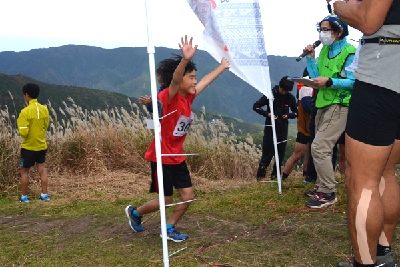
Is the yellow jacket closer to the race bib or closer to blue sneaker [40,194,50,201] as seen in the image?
blue sneaker [40,194,50,201]

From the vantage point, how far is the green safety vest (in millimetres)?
3553

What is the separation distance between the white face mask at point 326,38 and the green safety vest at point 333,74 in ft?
0.44

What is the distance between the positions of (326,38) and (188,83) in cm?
165

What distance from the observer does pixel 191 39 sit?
2488 mm

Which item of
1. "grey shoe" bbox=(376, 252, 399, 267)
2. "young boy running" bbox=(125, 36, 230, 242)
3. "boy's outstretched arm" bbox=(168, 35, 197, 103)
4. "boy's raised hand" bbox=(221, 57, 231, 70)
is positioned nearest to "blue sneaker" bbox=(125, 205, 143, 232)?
"young boy running" bbox=(125, 36, 230, 242)

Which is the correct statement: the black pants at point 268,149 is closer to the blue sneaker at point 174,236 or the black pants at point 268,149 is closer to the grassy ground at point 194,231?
the grassy ground at point 194,231

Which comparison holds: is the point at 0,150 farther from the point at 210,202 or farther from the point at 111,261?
the point at 111,261

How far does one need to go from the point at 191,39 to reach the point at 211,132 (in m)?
5.35

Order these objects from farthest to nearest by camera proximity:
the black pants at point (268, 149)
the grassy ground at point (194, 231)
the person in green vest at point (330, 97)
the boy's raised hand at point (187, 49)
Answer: the black pants at point (268, 149) < the person in green vest at point (330, 97) < the grassy ground at point (194, 231) < the boy's raised hand at point (187, 49)

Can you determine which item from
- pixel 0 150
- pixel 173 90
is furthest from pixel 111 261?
pixel 0 150

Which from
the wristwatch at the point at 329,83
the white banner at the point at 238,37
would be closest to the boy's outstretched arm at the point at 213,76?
the white banner at the point at 238,37

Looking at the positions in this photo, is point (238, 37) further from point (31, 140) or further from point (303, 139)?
point (31, 140)

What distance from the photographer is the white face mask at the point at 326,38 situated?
3.65 m

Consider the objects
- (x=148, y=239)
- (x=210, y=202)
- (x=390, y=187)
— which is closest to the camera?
(x=390, y=187)
